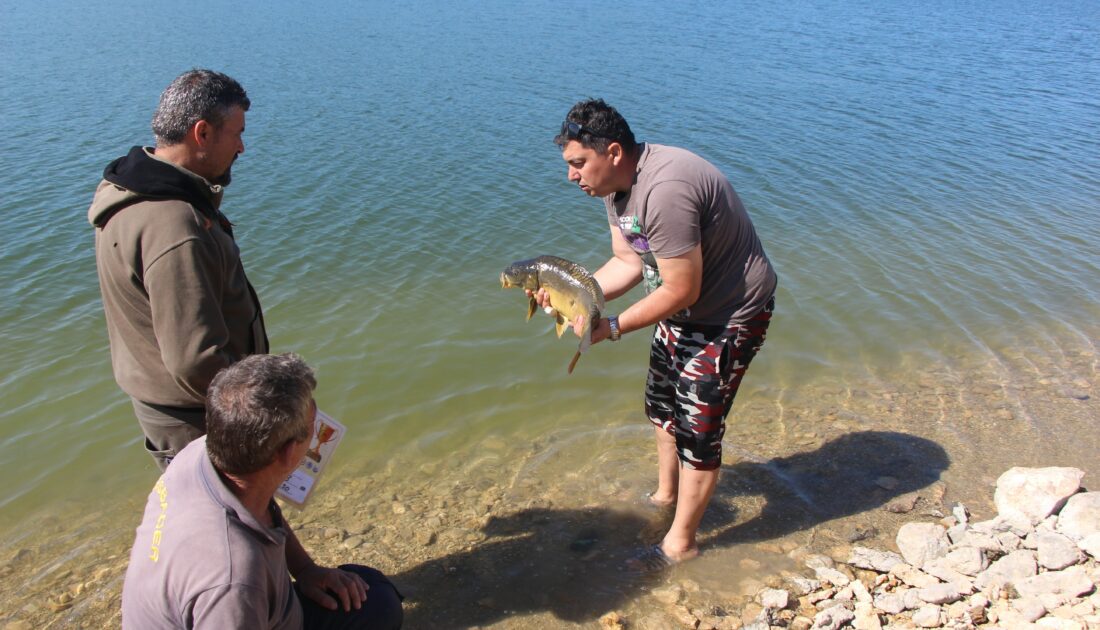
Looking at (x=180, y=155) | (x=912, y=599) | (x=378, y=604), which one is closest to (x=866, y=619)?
→ (x=912, y=599)

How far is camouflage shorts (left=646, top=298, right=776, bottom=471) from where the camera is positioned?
155 inches

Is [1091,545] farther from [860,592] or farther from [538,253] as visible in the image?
[538,253]

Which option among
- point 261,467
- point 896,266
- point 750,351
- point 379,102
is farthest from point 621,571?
Result: point 379,102

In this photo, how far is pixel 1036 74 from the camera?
21609 millimetres

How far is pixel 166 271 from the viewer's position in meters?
2.85

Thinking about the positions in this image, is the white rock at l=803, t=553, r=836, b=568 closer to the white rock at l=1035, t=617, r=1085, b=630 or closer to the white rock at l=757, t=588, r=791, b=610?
the white rock at l=757, t=588, r=791, b=610

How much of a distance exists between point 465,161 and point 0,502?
9371 millimetres

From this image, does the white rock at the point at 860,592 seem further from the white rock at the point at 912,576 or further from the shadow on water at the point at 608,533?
the shadow on water at the point at 608,533

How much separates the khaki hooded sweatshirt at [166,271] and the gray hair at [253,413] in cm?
59

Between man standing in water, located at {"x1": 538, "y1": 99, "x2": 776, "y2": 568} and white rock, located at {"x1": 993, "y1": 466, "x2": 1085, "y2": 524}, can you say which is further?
white rock, located at {"x1": 993, "y1": 466, "x2": 1085, "y2": 524}

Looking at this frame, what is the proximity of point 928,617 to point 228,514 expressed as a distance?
127 inches

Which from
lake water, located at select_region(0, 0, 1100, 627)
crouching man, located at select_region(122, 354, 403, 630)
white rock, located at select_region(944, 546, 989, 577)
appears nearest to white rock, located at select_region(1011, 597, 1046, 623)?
white rock, located at select_region(944, 546, 989, 577)

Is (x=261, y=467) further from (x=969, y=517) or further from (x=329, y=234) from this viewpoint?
(x=329, y=234)

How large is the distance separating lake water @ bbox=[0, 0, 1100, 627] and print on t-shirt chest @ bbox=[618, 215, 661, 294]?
170 centimetres
